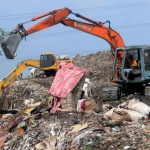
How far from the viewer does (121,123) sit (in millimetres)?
11320

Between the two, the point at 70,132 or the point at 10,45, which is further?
the point at 10,45

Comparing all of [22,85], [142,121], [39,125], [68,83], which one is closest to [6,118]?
[68,83]

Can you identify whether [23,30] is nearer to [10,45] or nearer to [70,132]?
[10,45]

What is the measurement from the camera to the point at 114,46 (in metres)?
21.0

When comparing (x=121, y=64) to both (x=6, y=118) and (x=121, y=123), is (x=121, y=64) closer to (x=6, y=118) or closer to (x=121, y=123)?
(x=6, y=118)

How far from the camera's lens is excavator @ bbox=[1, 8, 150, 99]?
1664cm

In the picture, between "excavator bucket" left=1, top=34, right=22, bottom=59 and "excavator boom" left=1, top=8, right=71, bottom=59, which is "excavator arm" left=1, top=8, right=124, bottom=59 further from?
"excavator bucket" left=1, top=34, right=22, bottom=59

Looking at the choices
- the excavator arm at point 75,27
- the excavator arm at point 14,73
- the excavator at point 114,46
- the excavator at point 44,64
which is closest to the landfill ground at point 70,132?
the excavator at point 114,46

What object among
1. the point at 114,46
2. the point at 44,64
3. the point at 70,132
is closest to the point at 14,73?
the point at 44,64

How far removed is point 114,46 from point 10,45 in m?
4.46

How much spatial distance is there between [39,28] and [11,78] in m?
5.06

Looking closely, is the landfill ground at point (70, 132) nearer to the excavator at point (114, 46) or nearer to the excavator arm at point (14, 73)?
the excavator at point (114, 46)

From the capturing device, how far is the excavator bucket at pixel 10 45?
62.0 feet

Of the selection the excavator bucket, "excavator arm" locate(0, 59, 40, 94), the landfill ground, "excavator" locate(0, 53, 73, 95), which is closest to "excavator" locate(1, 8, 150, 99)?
the excavator bucket
